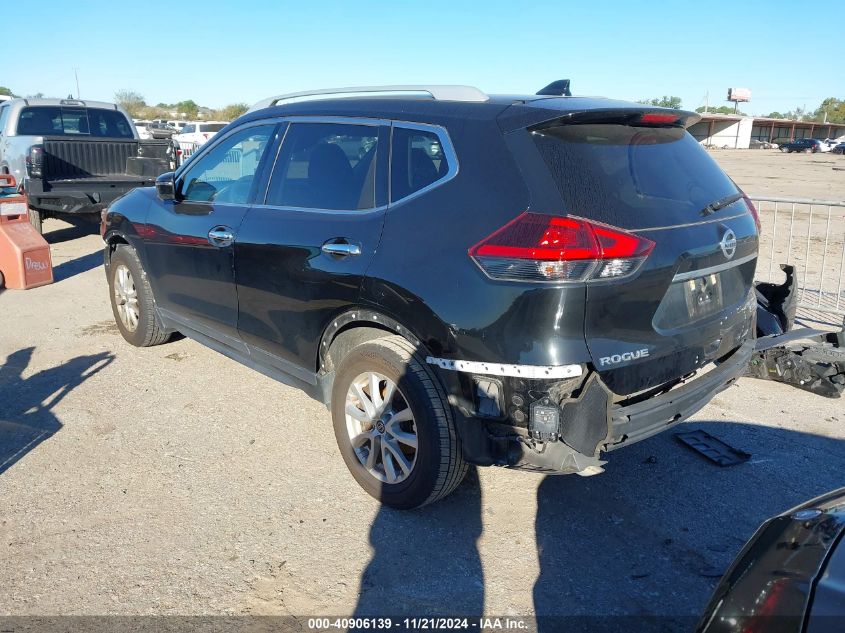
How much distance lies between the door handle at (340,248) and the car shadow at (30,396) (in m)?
2.23

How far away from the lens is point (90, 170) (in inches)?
424

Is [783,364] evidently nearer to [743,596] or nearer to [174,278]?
[743,596]

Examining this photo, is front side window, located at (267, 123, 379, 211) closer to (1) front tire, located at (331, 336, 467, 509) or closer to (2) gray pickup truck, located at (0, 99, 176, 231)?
(1) front tire, located at (331, 336, 467, 509)

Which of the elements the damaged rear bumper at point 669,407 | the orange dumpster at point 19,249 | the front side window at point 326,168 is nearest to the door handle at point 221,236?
the front side window at point 326,168

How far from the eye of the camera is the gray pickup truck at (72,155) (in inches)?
390

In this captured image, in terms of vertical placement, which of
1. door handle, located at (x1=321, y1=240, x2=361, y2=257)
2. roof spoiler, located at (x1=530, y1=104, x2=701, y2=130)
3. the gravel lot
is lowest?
the gravel lot

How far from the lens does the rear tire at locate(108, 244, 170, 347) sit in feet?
18.1

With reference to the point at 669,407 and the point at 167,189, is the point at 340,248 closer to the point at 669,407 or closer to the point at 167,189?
the point at 669,407

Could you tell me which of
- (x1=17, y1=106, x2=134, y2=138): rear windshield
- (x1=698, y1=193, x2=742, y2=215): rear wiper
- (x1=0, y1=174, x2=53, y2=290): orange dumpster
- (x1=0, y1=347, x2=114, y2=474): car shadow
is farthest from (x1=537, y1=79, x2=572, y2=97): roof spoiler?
(x1=17, y1=106, x2=134, y2=138): rear windshield

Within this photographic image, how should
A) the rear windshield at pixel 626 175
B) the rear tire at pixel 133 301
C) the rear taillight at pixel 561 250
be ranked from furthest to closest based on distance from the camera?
the rear tire at pixel 133 301 < the rear windshield at pixel 626 175 < the rear taillight at pixel 561 250

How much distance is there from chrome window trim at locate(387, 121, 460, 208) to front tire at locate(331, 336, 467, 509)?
0.68 m

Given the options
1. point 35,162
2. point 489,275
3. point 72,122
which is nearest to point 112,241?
point 489,275

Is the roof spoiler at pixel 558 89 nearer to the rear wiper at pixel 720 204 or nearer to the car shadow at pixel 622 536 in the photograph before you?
the rear wiper at pixel 720 204

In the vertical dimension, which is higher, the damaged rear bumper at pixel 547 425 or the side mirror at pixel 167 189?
the side mirror at pixel 167 189
